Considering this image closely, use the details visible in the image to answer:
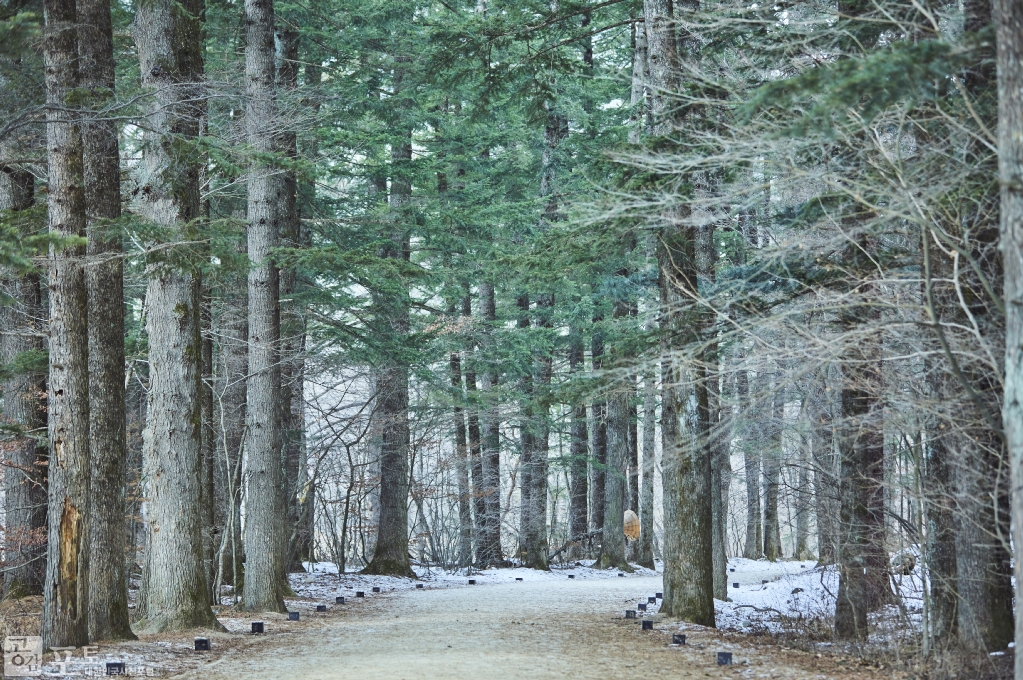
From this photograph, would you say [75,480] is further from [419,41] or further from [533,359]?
[533,359]

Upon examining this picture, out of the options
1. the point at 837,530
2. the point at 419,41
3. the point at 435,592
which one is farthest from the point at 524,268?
the point at 419,41

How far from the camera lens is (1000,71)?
484 centimetres

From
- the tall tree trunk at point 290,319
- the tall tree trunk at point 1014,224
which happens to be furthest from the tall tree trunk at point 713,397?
the tall tree trunk at point 290,319

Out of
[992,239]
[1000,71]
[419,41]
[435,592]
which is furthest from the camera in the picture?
[419,41]

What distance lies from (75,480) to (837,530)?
7917 mm

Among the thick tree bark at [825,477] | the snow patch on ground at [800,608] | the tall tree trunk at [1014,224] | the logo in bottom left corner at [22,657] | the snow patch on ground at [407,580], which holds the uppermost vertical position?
the tall tree trunk at [1014,224]

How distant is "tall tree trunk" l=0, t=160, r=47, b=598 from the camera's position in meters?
13.1

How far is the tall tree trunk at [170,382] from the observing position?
32.9ft

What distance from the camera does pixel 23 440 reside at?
1349 cm

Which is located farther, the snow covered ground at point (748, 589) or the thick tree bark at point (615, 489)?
the thick tree bark at point (615, 489)

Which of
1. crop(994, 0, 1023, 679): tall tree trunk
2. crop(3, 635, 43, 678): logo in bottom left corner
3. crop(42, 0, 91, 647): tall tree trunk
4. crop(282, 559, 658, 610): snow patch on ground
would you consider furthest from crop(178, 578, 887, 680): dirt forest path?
crop(994, 0, 1023, 679): tall tree trunk

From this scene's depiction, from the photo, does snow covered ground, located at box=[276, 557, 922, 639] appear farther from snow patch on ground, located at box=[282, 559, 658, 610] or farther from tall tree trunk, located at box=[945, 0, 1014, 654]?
tall tree trunk, located at box=[945, 0, 1014, 654]

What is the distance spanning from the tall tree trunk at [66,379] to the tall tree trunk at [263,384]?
3.86m

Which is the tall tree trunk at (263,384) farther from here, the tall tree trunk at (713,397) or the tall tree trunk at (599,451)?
the tall tree trunk at (599,451)
